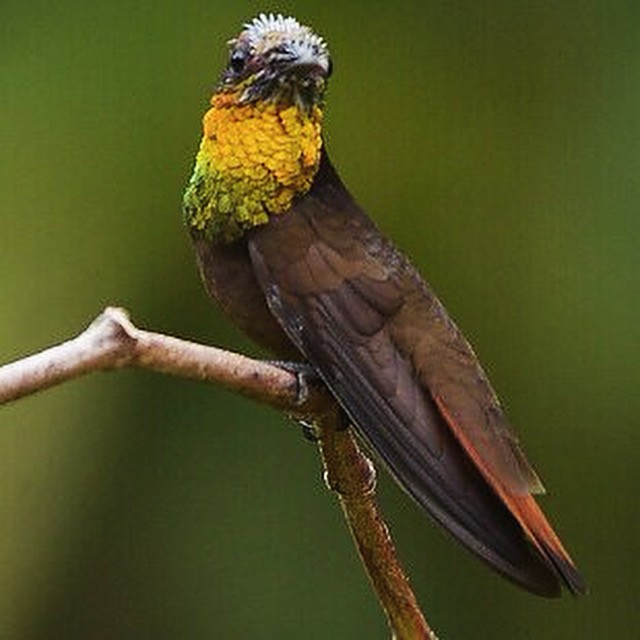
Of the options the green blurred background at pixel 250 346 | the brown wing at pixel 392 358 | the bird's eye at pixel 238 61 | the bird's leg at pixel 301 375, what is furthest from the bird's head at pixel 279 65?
the green blurred background at pixel 250 346

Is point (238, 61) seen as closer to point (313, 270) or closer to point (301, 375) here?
point (313, 270)

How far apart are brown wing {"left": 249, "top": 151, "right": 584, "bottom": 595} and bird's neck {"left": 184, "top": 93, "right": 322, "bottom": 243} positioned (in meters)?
0.02

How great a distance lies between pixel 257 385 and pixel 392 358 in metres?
0.35

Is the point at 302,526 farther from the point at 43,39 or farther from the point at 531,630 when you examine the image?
the point at 43,39

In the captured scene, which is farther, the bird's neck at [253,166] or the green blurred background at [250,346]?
the green blurred background at [250,346]

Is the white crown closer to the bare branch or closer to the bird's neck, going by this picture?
the bird's neck

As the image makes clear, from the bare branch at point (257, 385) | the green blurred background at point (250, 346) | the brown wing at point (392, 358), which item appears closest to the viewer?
the bare branch at point (257, 385)

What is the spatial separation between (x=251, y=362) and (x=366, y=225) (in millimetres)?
488

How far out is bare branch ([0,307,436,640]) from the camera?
4.27ft

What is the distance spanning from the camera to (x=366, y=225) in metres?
2.00

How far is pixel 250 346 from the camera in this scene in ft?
9.52

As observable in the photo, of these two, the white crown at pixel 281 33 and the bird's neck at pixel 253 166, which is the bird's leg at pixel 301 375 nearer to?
the bird's neck at pixel 253 166

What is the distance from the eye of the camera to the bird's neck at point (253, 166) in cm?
193

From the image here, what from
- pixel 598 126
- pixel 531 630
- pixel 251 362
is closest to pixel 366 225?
pixel 251 362
